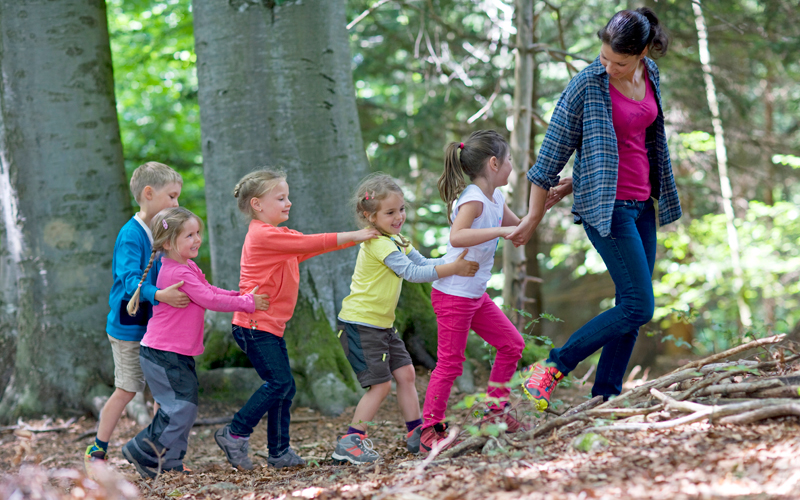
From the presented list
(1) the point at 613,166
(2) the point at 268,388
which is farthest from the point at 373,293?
(1) the point at 613,166

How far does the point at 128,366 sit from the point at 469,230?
2244 millimetres

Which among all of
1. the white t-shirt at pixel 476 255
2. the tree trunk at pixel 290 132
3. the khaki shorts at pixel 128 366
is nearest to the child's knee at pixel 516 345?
the white t-shirt at pixel 476 255

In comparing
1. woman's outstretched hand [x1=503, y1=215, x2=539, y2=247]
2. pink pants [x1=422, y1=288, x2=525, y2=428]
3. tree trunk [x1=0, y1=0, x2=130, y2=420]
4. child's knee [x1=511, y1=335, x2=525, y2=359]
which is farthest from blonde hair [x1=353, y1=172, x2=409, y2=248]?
tree trunk [x1=0, y1=0, x2=130, y2=420]

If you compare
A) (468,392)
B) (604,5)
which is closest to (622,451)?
(468,392)

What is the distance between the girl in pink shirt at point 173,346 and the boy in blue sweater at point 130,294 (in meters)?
0.19

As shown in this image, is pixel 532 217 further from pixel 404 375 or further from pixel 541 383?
pixel 404 375

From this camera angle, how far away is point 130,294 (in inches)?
142

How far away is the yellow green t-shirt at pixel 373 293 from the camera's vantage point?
A: 11.5 feet

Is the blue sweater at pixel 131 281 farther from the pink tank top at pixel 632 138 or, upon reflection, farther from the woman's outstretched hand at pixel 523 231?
the pink tank top at pixel 632 138

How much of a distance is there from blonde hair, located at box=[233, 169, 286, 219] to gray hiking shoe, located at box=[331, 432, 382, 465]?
142 cm

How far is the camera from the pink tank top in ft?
10.9

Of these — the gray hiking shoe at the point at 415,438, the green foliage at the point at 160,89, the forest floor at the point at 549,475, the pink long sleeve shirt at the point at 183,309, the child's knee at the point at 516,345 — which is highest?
the green foliage at the point at 160,89

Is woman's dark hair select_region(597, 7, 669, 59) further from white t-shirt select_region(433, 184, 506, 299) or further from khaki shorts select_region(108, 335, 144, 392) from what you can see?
khaki shorts select_region(108, 335, 144, 392)

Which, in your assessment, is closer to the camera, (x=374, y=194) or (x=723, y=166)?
(x=374, y=194)
